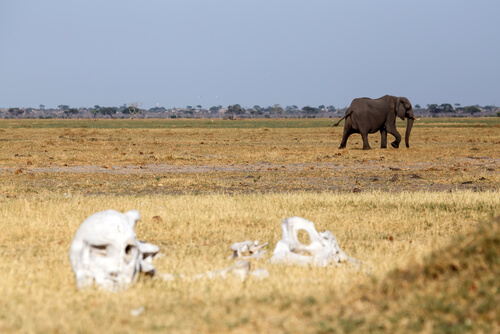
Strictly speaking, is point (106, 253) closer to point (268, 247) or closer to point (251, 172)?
point (268, 247)

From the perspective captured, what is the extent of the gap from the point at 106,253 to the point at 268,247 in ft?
10.9

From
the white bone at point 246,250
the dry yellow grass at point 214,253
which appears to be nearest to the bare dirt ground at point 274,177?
the dry yellow grass at point 214,253

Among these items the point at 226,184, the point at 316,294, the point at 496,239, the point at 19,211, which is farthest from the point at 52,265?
the point at 226,184

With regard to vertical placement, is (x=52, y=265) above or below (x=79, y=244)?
below

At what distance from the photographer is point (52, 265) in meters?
8.94

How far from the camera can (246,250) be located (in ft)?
31.7

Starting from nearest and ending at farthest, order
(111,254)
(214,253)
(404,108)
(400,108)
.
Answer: (111,254) → (214,253) → (400,108) → (404,108)

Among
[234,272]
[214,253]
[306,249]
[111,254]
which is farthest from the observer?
[214,253]

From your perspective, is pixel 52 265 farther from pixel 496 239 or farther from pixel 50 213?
pixel 496 239

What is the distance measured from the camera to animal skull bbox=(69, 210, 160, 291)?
7.49 meters

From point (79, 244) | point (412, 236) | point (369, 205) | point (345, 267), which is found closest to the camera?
point (79, 244)

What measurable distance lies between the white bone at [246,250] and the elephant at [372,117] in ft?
79.2

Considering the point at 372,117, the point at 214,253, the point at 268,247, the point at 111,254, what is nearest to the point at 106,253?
the point at 111,254

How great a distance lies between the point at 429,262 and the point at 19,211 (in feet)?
30.1
